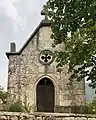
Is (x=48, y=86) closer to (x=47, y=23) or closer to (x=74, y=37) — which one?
(x=47, y=23)

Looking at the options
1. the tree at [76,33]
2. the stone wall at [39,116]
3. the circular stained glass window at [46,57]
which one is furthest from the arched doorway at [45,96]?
the stone wall at [39,116]

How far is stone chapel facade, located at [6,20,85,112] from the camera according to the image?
20125 mm

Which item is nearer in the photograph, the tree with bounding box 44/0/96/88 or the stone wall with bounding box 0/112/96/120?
the stone wall with bounding box 0/112/96/120

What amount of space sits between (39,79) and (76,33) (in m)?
8.35

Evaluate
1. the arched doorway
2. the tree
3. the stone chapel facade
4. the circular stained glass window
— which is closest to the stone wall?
the tree

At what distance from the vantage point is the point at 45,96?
20.5 m

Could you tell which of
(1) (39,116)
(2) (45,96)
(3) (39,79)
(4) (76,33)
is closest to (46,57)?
(3) (39,79)

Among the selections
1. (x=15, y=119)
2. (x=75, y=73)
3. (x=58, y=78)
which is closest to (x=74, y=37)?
(x=75, y=73)

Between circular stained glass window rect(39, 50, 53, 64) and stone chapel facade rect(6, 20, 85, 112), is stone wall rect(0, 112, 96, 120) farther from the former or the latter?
circular stained glass window rect(39, 50, 53, 64)

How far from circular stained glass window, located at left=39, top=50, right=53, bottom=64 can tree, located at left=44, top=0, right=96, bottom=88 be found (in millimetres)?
5453

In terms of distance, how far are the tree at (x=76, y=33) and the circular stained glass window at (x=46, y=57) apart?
545cm

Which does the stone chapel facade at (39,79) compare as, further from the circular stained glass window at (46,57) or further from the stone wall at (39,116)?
the stone wall at (39,116)

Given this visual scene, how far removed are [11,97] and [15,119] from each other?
12677mm

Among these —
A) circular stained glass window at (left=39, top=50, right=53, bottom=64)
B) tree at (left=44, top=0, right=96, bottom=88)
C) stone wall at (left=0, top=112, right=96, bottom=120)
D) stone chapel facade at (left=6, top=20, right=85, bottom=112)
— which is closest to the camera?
stone wall at (left=0, top=112, right=96, bottom=120)
